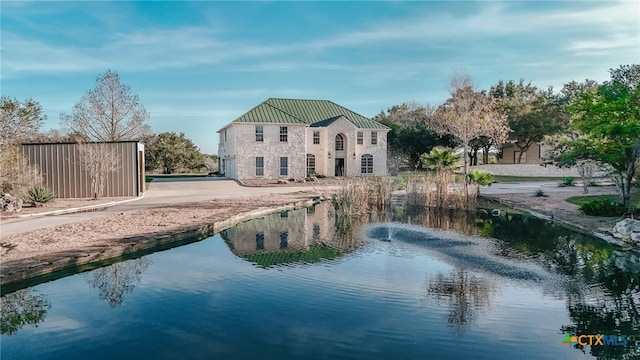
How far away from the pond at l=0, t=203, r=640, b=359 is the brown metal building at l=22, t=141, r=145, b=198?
1100 cm

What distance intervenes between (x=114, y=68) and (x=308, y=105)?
1360 centimetres

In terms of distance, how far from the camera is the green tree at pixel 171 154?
3903cm

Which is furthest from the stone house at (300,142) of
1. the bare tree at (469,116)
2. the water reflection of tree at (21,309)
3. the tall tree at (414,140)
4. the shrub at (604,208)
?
the water reflection of tree at (21,309)

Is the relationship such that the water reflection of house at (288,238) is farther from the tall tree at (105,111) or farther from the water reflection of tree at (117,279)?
the tall tree at (105,111)

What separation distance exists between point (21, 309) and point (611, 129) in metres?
12.4

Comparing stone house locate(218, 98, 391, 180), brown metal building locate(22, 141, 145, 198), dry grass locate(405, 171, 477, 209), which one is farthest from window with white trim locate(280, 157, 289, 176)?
dry grass locate(405, 171, 477, 209)

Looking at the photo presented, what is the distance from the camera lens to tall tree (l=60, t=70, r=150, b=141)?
27.2 metres

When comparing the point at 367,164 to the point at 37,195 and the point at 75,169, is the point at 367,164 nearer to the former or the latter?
the point at 75,169

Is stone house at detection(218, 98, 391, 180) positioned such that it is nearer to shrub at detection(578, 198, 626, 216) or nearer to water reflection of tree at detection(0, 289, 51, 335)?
shrub at detection(578, 198, 626, 216)

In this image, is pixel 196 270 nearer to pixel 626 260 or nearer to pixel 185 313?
pixel 185 313

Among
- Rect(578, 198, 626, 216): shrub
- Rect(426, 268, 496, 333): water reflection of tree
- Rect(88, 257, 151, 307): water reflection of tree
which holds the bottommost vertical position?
Rect(426, 268, 496, 333): water reflection of tree

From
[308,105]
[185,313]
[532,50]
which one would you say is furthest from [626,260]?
[308,105]

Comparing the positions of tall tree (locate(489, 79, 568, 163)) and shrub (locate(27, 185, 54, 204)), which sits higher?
tall tree (locate(489, 79, 568, 163))

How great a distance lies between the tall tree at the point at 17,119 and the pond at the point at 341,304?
11.6 meters
